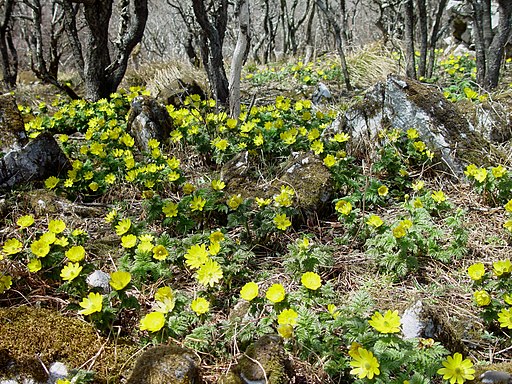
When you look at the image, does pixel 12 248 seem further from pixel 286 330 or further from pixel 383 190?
pixel 383 190

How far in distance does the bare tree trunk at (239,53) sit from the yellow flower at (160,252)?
7.65ft

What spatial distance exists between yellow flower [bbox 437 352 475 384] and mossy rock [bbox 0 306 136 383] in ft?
4.48

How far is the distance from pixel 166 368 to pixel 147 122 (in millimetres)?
3409

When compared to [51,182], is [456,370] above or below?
below

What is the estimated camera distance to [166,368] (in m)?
1.70

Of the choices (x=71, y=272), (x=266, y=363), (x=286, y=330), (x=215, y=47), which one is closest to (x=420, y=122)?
(x=215, y=47)

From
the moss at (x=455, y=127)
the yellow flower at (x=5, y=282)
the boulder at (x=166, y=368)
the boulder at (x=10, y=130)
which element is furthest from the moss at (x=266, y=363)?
the boulder at (x=10, y=130)

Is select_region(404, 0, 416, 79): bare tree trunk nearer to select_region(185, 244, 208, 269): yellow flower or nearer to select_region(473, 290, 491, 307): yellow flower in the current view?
select_region(473, 290, 491, 307): yellow flower

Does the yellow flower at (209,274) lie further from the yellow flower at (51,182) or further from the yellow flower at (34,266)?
the yellow flower at (51,182)

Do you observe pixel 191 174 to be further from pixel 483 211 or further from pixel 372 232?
pixel 483 211

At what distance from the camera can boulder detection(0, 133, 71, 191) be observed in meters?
3.68

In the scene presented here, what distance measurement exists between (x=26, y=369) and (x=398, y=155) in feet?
10.2

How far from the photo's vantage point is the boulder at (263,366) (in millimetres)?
1720

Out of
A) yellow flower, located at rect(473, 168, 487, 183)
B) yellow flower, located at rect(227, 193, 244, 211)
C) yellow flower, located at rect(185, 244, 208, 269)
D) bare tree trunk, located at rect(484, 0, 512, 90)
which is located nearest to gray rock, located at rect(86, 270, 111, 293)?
yellow flower, located at rect(185, 244, 208, 269)
